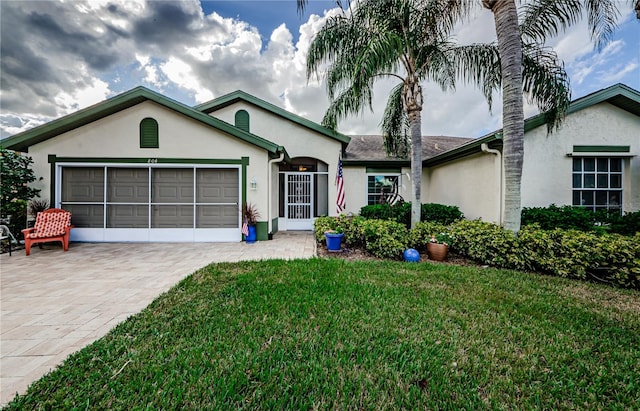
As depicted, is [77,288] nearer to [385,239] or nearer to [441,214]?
[385,239]

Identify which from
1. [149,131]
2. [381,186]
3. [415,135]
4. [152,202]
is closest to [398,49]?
[415,135]

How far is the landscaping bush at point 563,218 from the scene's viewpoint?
723 centimetres

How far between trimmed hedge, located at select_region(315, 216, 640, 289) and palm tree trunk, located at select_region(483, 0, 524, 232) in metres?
0.59

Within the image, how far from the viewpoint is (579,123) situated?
826cm

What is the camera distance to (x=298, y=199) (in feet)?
38.4

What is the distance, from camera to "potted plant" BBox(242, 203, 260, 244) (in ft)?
28.2

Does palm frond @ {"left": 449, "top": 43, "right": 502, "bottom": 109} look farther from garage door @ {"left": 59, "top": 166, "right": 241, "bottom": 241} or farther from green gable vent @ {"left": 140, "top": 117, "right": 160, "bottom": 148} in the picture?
green gable vent @ {"left": 140, "top": 117, "right": 160, "bottom": 148}

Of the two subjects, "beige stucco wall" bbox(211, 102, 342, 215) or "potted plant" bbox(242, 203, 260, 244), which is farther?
"beige stucco wall" bbox(211, 102, 342, 215)

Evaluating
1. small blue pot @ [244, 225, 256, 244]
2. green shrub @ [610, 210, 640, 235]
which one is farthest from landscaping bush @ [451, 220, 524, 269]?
small blue pot @ [244, 225, 256, 244]

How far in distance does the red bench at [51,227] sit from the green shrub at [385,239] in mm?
8804

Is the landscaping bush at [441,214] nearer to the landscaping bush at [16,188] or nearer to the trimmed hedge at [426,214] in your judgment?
the trimmed hedge at [426,214]

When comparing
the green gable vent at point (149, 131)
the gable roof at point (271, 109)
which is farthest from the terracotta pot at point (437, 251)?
the green gable vent at point (149, 131)

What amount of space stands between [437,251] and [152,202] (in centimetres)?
922

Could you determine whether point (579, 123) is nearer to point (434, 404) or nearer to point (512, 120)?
point (512, 120)
